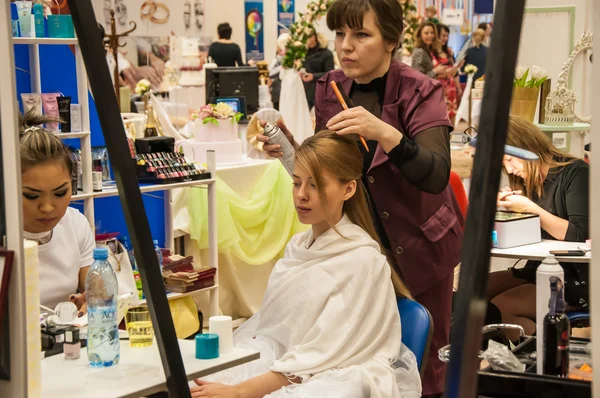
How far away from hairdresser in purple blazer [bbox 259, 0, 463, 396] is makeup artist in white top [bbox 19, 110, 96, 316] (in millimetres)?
661

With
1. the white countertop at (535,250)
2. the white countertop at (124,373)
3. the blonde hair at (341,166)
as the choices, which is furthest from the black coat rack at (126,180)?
the white countertop at (535,250)

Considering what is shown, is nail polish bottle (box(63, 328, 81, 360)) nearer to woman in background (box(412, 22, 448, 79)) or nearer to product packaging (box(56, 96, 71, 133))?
product packaging (box(56, 96, 71, 133))

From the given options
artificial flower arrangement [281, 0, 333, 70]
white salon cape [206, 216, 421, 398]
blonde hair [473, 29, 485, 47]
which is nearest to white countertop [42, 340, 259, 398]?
white salon cape [206, 216, 421, 398]

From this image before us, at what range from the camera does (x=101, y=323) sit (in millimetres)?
1941

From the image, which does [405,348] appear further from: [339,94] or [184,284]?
[184,284]

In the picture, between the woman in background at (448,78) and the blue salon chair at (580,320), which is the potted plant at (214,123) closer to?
the blue salon chair at (580,320)

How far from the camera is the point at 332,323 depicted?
2.40 m

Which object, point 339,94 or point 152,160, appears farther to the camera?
point 152,160

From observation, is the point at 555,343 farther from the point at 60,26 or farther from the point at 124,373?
the point at 60,26

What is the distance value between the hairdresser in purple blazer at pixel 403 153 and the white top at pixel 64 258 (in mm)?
814

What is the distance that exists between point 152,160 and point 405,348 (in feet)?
8.05

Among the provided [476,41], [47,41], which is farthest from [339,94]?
[476,41]

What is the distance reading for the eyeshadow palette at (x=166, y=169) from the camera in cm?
445

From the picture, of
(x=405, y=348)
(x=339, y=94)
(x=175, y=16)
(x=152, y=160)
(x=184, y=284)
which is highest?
(x=175, y=16)
